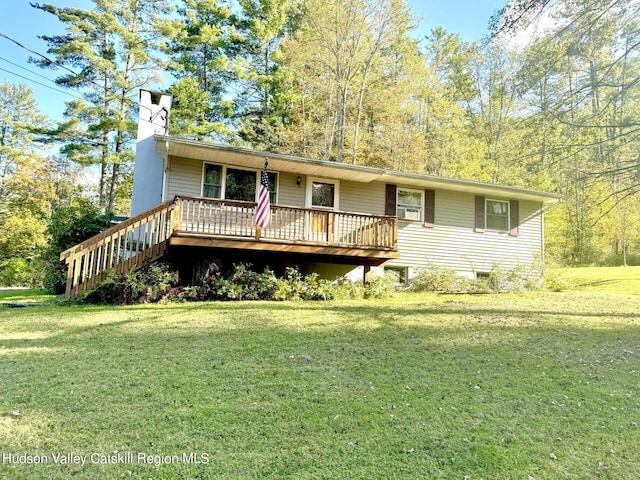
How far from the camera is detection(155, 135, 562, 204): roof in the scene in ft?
30.9

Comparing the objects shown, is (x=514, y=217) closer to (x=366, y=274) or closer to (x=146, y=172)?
(x=366, y=274)

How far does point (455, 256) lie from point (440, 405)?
9.80 m

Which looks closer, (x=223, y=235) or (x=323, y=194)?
(x=223, y=235)

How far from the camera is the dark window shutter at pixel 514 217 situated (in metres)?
13.5

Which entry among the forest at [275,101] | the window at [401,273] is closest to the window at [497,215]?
the forest at [275,101]

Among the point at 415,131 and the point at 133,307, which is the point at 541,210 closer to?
the point at 415,131

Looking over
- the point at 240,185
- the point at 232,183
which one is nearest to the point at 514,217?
the point at 240,185

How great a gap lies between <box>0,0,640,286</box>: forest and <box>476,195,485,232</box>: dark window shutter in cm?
292

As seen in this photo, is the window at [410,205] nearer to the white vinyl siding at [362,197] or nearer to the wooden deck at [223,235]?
the white vinyl siding at [362,197]

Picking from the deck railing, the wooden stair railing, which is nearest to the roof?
the deck railing

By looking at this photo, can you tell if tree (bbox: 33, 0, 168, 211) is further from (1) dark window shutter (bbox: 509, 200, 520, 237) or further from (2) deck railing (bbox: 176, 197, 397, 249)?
(1) dark window shutter (bbox: 509, 200, 520, 237)

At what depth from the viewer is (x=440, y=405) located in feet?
12.1

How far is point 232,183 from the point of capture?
35.7 ft

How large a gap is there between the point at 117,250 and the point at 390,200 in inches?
303
